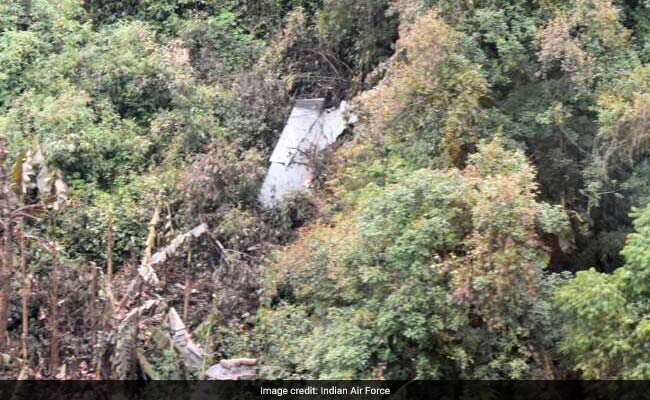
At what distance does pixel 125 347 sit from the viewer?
27.2 feet

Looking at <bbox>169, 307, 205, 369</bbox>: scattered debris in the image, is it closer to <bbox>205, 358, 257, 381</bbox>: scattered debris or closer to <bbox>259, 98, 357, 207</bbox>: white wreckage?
<bbox>205, 358, 257, 381</bbox>: scattered debris

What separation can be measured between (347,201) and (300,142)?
2.76 meters

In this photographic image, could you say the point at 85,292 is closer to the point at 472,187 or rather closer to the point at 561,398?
the point at 472,187

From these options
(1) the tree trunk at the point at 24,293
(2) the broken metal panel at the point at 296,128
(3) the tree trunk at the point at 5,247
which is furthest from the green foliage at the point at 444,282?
(2) the broken metal panel at the point at 296,128

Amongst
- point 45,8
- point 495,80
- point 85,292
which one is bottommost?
point 85,292

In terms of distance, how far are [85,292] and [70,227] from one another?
1311 mm

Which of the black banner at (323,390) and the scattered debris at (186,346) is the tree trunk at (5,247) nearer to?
the black banner at (323,390)

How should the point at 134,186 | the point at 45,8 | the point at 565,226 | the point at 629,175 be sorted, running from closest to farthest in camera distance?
the point at 565,226, the point at 629,175, the point at 134,186, the point at 45,8

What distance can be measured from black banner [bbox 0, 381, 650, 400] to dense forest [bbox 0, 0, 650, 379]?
0.11 m

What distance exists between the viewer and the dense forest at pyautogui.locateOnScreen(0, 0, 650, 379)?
7.70 m

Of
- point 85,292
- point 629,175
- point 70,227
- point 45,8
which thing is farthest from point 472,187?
point 45,8

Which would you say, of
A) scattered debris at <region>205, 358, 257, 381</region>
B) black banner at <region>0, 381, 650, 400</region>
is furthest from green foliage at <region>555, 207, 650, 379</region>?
scattered debris at <region>205, 358, 257, 381</region>

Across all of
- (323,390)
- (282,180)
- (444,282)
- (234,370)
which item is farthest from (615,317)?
(282,180)

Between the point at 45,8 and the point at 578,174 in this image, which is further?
the point at 45,8
